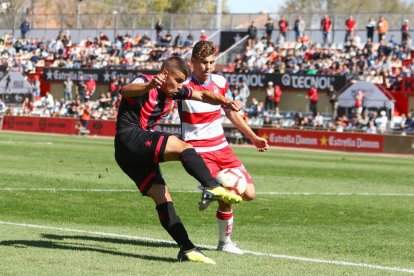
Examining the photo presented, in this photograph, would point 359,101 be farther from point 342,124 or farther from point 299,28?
point 299,28

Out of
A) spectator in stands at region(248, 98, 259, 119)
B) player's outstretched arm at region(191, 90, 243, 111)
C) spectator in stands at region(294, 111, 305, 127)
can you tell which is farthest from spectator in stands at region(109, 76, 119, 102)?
player's outstretched arm at region(191, 90, 243, 111)

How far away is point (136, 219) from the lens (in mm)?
13062

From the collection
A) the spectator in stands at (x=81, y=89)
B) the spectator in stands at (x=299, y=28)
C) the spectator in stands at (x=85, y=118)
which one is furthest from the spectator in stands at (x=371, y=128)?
the spectator in stands at (x=81, y=89)

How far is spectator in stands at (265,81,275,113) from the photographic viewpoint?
47.9 meters

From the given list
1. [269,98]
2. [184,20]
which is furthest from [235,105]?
[184,20]

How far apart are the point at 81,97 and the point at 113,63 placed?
3584mm

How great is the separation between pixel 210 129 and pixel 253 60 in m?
41.3

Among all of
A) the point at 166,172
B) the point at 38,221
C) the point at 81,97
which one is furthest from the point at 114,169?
the point at 81,97

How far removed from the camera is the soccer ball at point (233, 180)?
10042mm

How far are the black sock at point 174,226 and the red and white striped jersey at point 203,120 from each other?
1389 millimetres

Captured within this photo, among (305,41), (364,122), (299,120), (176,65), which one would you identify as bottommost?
(299,120)

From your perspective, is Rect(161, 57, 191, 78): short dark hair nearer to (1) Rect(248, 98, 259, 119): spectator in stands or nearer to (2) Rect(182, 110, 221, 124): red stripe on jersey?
(2) Rect(182, 110, 221, 124): red stripe on jersey

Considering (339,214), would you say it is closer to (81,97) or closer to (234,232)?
(234,232)

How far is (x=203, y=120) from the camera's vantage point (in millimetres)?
10586
